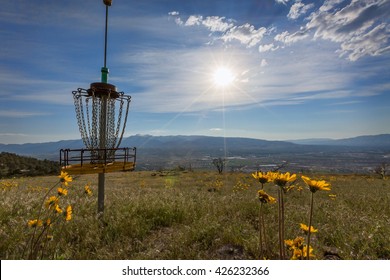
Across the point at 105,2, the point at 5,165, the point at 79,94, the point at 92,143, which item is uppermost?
the point at 105,2

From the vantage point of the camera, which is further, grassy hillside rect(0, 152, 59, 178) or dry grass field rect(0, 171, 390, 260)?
grassy hillside rect(0, 152, 59, 178)

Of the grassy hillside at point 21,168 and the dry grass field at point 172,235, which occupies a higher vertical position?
the dry grass field at point 172,235

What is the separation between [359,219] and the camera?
561 centimetres

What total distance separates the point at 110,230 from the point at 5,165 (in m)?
42.4

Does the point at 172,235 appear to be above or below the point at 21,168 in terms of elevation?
above

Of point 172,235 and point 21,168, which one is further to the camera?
point 21,168

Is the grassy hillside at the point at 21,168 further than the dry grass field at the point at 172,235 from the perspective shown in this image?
Yes

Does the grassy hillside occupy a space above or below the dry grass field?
below
